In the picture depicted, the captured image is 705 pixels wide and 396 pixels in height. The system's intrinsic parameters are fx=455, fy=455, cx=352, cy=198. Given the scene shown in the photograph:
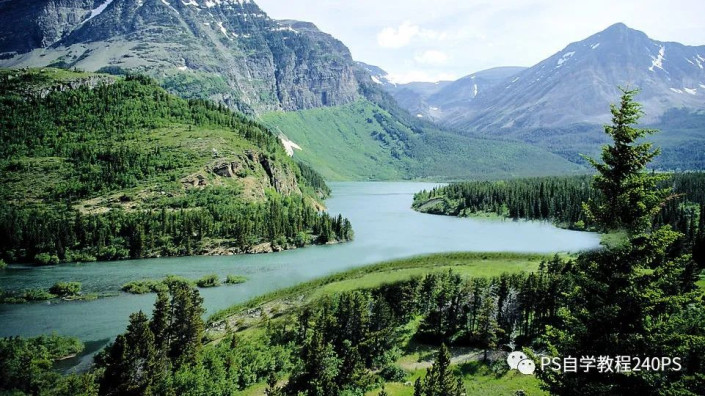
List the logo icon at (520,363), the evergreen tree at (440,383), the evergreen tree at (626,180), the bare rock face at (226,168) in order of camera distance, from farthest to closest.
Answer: the bare rock face at (226,168) → the logo icon at (520,363) → the evergreen tree at (440,383) → the evergreen tree at (626,180)

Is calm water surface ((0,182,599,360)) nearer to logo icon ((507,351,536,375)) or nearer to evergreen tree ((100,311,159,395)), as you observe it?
logo icon ((507,351,536,375))

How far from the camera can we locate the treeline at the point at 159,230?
110m

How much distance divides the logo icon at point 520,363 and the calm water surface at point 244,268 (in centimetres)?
1715

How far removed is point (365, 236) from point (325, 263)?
40561 mm

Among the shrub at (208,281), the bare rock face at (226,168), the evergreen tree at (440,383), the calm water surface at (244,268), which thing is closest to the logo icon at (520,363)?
the evergreen tree at (440,383)

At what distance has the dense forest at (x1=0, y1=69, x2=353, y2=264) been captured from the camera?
116 m

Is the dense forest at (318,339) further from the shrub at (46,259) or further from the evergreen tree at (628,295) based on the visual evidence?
the shrub at (46,259)

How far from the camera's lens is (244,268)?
10669 cm

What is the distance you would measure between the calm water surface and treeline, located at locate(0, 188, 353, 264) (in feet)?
18.5

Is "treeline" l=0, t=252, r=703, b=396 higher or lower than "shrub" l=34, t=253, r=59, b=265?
lower

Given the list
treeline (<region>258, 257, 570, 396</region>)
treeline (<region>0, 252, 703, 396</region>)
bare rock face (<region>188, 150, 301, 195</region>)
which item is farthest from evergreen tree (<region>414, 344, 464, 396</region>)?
bare rock face (<region>188, 150, 301, 195</region>)

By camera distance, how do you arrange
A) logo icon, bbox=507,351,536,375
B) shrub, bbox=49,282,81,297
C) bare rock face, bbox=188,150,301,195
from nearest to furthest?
logo icon, bbox=507,351,536,375
shrub, bbox=49,282,81,297
bare rock face, bbox=188,150,301,195

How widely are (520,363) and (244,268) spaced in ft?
224

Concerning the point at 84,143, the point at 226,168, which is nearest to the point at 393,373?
the point at 226,168
